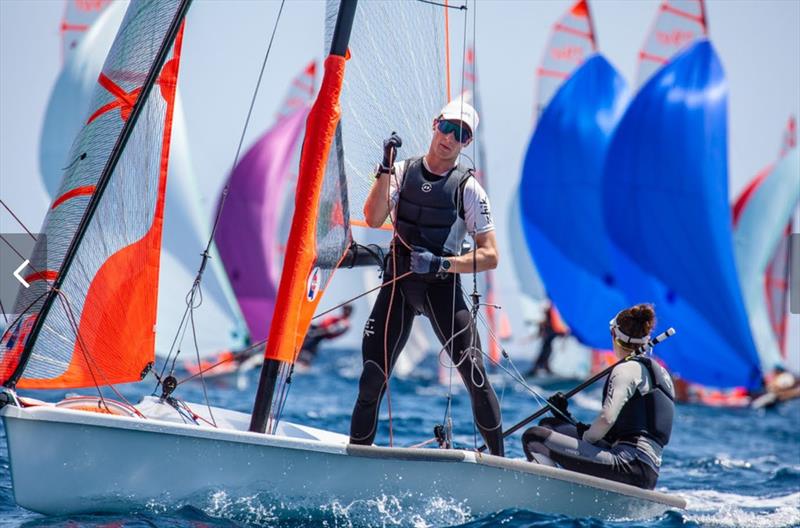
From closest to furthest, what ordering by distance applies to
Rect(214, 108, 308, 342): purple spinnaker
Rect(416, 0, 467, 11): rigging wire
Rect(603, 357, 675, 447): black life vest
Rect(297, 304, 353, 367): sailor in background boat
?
Rect(603, 357, 675, 447): black life vest < Rect(416, 0, 467, 11): rigging wire < Rect(214, 108, 308, 342): purple spinnaker < Rect(297, 304, 353, 367): sailor in background boat

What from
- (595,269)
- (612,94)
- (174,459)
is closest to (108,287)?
(174,459)

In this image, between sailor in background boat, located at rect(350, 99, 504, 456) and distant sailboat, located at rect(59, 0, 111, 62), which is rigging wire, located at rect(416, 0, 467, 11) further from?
distant sailboat, located at rect(59, 0, 111, 62)

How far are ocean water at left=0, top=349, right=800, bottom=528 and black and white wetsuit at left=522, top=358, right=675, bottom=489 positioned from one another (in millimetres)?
258

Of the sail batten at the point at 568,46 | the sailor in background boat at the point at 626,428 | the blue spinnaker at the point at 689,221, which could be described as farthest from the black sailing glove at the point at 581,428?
the sail batten at the point at 568,46

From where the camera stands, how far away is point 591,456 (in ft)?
Result: 17.4

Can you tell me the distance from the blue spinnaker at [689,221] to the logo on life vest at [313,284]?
9.97m

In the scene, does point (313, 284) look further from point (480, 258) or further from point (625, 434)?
point (625, 434)

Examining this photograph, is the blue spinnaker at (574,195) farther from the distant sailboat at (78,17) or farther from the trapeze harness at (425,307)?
the trapeze harness at (425,307)

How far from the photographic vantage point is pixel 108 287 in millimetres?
5285

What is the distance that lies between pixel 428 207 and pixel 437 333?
59 cm

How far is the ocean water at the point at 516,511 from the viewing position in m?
4.76

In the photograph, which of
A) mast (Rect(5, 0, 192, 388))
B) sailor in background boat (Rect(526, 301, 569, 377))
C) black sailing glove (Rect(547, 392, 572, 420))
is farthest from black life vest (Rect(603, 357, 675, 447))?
sailor in background boat (Rect(526, 301, 569, 377))

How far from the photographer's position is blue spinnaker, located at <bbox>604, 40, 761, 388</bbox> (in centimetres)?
1470

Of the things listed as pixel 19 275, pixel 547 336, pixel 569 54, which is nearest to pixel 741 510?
pixel 19 275
